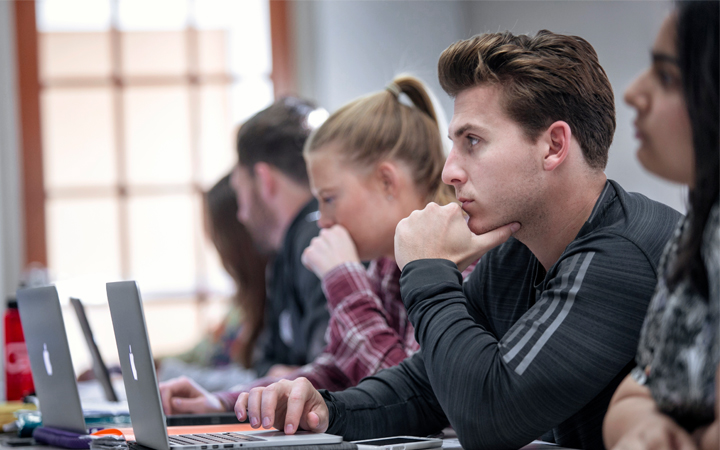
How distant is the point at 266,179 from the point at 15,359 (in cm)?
98

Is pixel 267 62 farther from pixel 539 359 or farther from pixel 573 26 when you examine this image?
pixel 539 359

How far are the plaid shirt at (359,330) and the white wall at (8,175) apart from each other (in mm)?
2302

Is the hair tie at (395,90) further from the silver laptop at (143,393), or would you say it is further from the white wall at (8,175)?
the white wall at (8,175)

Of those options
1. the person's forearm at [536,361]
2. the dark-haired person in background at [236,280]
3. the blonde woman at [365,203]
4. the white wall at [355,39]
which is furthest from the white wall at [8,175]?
the person's forearm at [536,361]

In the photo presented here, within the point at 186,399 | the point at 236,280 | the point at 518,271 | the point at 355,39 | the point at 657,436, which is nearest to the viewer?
the point at 657,436

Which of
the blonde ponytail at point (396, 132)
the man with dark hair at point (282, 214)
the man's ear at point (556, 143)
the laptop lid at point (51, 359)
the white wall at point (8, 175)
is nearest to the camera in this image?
the man's ear at point (556, 143)

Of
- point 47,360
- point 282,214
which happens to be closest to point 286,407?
point 47,360

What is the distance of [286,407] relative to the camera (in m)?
1.03

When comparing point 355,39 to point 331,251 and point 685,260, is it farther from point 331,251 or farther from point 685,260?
point 685,260

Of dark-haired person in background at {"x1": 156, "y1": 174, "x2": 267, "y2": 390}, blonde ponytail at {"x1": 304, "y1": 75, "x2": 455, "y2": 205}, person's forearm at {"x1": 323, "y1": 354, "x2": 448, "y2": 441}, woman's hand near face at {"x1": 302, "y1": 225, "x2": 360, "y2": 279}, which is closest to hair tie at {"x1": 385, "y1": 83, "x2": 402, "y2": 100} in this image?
blonde ponytail at {"x1": 304, "y1": 75, "x2": 455, "y2": 205}

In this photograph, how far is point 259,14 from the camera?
3668 millimetres

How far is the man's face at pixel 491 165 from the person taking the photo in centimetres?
100

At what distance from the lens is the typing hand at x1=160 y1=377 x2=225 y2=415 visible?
53.9 inches

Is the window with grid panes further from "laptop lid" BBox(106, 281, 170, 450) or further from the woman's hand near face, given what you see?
"laptop lid" BBox(106, 281, 170, 450)
